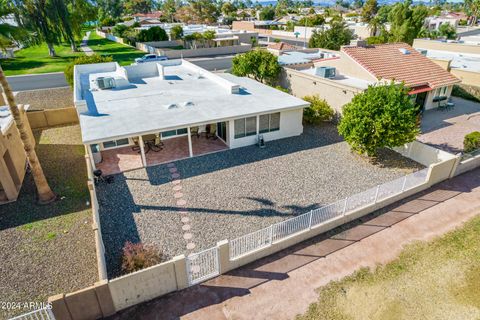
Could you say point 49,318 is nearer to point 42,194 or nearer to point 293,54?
point 42,194

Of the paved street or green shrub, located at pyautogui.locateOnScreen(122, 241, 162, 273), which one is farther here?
the paved street

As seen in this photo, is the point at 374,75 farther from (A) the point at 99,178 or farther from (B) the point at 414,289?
(A) the point at 99,178

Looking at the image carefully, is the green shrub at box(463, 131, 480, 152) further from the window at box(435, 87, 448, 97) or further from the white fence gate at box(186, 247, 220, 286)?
the white fence gate at box(186, 247, 220, 286)

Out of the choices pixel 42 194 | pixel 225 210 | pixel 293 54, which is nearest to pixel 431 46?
pixel 293 54

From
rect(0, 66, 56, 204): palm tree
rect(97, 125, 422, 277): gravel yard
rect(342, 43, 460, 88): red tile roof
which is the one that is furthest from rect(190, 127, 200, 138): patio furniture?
rect(342, 43, 460, 88): red tile roof

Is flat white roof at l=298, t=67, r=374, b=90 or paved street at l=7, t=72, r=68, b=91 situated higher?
flat white roof at l=298, t=67, r=374, b=90
